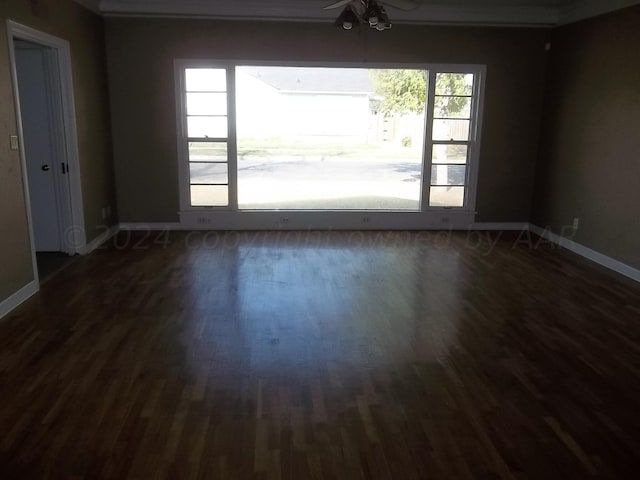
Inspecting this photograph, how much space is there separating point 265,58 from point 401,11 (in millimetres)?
1769

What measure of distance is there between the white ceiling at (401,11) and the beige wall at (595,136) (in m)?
0.31

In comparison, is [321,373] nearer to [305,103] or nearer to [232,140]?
[232,140]

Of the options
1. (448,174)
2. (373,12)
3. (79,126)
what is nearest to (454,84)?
(448,174)

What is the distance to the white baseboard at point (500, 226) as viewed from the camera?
23.6 feet

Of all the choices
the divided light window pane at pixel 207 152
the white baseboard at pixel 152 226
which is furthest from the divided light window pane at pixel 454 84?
the white baseboard at pixel 152 226

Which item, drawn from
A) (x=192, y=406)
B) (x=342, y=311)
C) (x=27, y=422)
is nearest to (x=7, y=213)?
(x=27, y=422)

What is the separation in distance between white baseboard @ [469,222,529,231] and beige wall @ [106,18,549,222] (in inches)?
20.5

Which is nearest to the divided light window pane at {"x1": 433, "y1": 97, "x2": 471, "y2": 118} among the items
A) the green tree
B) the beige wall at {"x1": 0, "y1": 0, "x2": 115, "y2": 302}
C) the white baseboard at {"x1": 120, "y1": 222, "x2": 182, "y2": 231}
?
the green tree

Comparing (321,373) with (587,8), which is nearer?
(321,373)

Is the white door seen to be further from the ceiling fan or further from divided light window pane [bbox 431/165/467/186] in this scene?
divided light window pane [bbox 431/165/467/186]

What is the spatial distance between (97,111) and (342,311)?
4055 millimetres

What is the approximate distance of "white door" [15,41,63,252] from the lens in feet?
16.6

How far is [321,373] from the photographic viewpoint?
3.11 meters

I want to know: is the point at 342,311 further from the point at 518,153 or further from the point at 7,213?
the point at 518,153
